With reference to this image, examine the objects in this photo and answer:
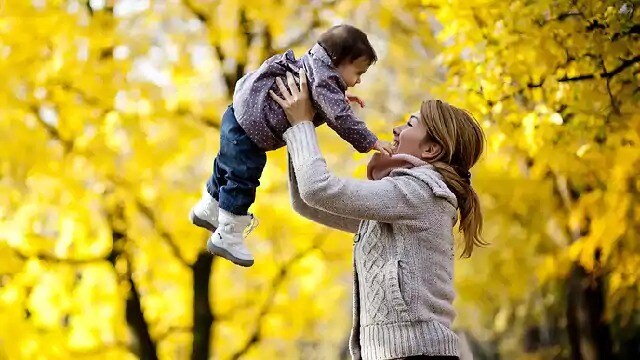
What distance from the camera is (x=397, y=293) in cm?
252

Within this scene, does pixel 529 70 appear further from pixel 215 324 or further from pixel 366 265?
pixel 215 324

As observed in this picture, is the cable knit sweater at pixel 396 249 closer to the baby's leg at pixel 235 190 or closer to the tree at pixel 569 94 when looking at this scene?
the baby's leg at pixel 235 190

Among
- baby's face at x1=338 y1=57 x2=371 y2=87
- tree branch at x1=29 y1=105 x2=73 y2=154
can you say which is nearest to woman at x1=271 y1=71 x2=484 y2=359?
baby's face at x1=338 y1=57 x2=371 y2=87

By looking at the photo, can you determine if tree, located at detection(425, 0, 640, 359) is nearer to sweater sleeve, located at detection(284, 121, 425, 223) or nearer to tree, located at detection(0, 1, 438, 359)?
tree, located at detection(0, 1, 438, 359)

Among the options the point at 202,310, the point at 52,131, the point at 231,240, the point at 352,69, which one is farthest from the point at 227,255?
the point at 202,310

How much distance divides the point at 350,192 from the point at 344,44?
1.58ft

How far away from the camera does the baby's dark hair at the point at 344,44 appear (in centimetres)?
272

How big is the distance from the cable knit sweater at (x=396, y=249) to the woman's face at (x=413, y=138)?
0.33 ft

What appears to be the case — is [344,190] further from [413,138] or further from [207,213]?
[207,213]

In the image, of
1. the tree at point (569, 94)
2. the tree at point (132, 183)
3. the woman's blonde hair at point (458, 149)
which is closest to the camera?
the woman's blonde hair at point (458, 149)

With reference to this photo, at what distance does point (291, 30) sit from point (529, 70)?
271cm

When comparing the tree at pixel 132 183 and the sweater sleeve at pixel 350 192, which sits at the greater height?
the tree at pixel 132 183

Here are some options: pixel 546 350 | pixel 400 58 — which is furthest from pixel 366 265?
pixel 546 350

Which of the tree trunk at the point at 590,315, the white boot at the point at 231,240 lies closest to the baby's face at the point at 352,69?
the white boot at the point at 231,240
